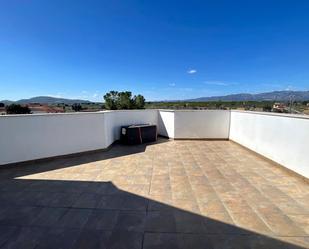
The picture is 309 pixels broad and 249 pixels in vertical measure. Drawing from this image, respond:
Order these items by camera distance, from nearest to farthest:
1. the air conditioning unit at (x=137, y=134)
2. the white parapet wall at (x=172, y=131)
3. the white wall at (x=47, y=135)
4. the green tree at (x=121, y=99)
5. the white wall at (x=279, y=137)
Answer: the white wall at (x=279, y=137) → the white parapet wall at (x=172, y=131) → the white wall at (x=47, y=135) → the air conditioning unit at (x=137, y=134) → the green tree at (x=121, y=99)

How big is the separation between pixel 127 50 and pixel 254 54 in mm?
8710

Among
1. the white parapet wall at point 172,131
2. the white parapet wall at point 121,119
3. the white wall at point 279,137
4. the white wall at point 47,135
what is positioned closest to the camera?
the white wall at point 279,137

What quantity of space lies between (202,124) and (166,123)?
140cm

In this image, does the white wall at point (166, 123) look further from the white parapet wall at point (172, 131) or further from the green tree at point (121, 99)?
the green tree at point (121, 99)

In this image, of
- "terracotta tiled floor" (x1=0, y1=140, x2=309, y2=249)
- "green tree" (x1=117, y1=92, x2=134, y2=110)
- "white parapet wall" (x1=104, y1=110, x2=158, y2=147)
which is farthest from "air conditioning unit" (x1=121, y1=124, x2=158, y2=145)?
"green tree" (x1=117, y1=92, x2=134, y2=110)

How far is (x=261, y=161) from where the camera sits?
436cm

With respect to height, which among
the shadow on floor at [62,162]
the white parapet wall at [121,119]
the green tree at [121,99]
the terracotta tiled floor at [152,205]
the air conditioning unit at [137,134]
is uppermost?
the green tree at [121,99]

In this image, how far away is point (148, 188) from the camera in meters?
2.91

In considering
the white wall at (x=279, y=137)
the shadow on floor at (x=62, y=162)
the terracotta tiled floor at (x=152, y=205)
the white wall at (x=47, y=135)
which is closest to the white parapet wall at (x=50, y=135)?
the white wall at (x=47, y=135)

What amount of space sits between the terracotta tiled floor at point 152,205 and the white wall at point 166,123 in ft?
9.02

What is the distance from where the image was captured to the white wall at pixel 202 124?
22.2 feet

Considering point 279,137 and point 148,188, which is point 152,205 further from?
point 279,137

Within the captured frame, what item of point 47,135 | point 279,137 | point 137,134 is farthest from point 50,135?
point 279,137

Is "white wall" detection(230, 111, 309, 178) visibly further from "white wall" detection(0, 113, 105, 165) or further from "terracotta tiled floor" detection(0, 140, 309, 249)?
"white wall" detection(0, 113, 105, 165)
